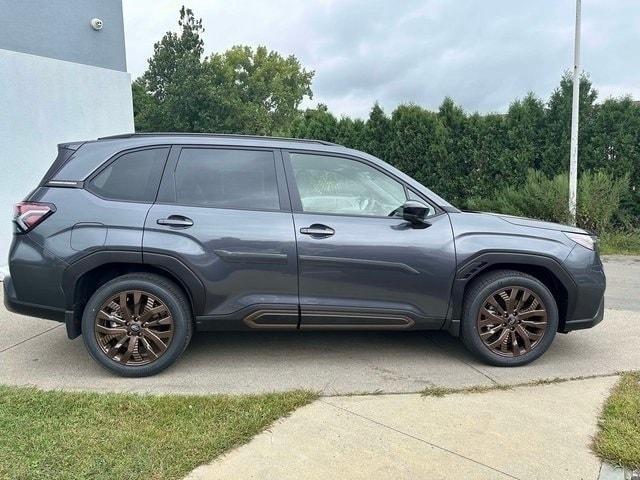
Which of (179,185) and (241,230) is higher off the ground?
(179,185)

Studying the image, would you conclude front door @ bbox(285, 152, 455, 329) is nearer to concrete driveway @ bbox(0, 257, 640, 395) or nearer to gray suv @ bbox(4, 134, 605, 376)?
gray suv @ bbox(4, 134, 605, 376)

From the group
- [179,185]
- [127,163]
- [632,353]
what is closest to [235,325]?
[179,185]

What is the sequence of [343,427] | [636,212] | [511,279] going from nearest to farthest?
[343,427], [511,279], [636,212]

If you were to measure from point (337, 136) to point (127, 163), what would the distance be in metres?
9.21

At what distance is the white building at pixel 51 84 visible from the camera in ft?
24.2

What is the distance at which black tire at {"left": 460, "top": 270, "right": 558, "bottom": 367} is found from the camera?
4.26 meters

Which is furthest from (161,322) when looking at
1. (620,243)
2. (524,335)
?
(620,243)

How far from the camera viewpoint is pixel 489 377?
4.21 m

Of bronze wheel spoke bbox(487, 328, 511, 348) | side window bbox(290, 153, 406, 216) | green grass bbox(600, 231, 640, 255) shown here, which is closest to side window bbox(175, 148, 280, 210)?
side window bbox(290, 153, 406, 216)

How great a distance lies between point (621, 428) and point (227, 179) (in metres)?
3.20

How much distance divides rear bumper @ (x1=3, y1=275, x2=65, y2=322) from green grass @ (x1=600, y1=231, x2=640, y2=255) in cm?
870

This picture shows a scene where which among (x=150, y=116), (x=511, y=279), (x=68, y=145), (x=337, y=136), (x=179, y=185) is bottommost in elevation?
(x=511, y=279)

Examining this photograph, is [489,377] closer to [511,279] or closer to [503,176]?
[511,279]

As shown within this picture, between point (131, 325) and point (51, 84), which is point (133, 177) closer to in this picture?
point (131, 325)
